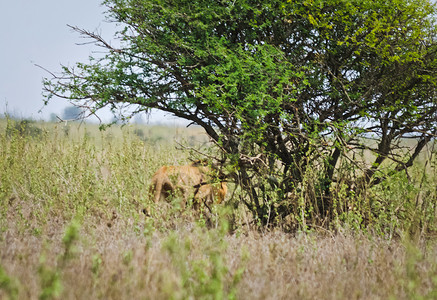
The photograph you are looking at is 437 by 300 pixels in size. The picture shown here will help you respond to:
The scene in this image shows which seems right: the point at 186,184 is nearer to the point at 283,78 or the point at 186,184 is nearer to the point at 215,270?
the point at 283,78

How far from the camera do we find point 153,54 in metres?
6.39

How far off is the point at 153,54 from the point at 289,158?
8.53 feet

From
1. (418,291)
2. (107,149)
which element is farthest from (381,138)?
(107,149)

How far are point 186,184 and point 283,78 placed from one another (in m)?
2.12

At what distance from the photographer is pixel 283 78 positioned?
550cm

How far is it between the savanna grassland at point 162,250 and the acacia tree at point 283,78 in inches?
27.9

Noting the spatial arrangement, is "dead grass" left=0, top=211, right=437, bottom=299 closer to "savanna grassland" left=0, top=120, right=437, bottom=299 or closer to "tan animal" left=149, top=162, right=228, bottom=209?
"savanna grassland" left=0, top=120, right=437, bottom=299

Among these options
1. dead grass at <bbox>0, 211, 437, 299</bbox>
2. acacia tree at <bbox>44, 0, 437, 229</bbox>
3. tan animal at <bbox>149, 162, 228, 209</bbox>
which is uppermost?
acacia tree at <bbox>44, 0, 437, 229</bbox>

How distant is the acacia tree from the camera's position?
5758 mm

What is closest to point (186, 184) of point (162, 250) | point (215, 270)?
point (162, 250)

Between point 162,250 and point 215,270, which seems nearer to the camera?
point 215,270

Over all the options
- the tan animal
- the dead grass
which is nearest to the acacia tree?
the tan animal

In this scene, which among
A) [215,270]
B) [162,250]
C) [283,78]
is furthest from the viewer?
[283,78]

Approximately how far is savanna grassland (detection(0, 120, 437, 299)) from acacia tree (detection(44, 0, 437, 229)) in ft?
2.33
